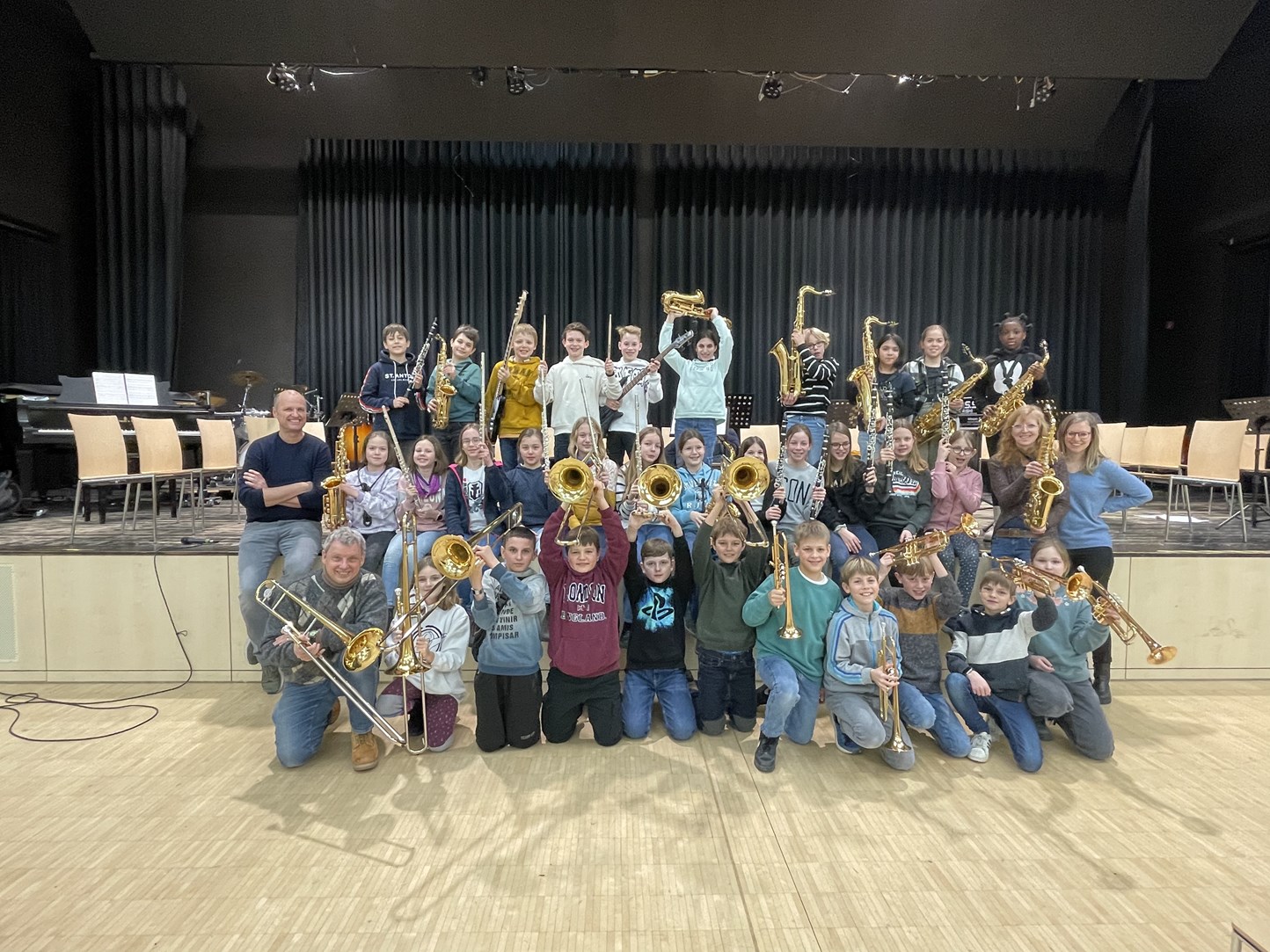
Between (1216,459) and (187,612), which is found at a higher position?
(1216,459)

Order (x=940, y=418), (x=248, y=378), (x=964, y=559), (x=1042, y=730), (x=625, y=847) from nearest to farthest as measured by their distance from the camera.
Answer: (x=625, y=847) < (x=1042, y=730) < (x=964, y=559) < (x=940, y=418) < (x=248, y=378)

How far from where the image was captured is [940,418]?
4480mm

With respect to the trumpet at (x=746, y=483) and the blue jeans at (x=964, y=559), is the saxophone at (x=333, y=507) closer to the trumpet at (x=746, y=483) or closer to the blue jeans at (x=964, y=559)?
the trumpet at (x=746, y=483)

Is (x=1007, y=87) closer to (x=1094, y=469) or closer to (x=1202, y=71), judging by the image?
(x=1202, y=71)

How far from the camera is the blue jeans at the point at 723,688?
A: 3.30 m

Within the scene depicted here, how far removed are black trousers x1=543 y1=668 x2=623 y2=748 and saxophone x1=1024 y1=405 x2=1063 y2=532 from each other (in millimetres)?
2340

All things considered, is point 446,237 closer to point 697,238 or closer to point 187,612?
point 697,238

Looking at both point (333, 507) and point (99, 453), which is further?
point (99, 453)

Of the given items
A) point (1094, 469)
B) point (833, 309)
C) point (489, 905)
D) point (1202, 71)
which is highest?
point (1202, 71)

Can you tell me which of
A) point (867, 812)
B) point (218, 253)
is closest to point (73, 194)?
point (218, 253)

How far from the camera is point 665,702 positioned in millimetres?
3328

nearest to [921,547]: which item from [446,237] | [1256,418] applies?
[1256,418]

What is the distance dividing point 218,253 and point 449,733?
893cm

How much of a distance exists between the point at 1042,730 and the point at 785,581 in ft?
4.92
